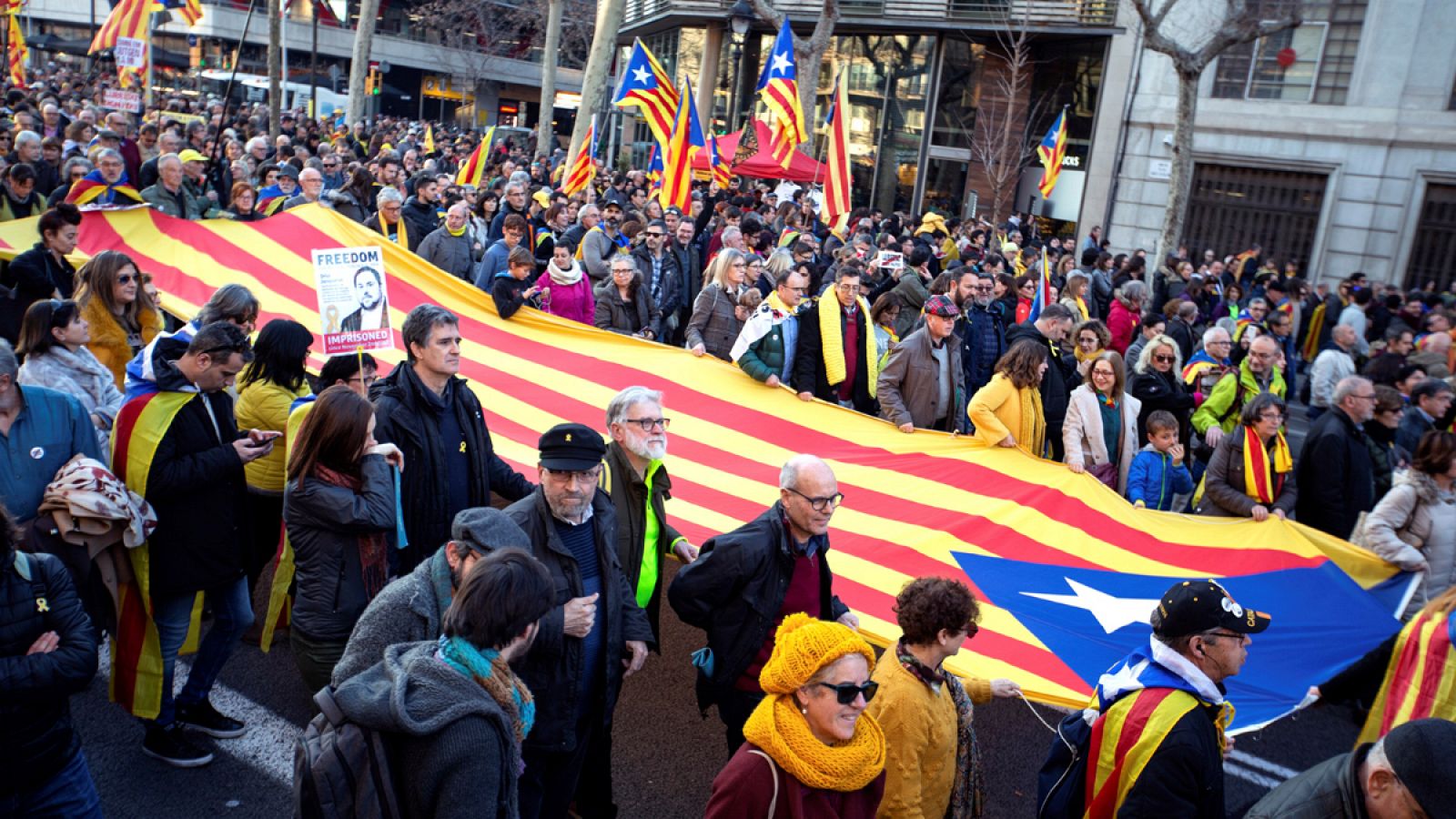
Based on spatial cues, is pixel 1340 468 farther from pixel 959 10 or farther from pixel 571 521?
pixel 959 10

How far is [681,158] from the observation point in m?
13.3

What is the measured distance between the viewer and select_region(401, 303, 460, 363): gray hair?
15.3 ft

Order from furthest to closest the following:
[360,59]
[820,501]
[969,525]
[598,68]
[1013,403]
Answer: [360,59] → [598,68] → [1013,403] → [969,525] → [820,501]

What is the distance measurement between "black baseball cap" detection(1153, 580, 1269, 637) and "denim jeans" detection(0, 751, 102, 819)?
10.9 feet

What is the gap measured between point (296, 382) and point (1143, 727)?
388 cm

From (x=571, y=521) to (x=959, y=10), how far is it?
101 ft

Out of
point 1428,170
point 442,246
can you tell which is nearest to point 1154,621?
point 442,246

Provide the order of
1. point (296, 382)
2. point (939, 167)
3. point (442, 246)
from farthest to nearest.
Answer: point (939, 167) < point (442, 246) < point (296, 382)

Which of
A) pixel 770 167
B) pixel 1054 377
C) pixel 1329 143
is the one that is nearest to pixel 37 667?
pixel 1054 377

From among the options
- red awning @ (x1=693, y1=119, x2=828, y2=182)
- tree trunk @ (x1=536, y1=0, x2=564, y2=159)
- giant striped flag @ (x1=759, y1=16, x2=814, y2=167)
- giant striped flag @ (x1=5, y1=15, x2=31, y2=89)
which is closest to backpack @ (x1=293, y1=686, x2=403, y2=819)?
giant striped flag @ (x1=759, y1=16, x2=814, y2=167)

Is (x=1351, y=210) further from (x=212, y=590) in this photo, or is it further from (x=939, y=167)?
(x=212, y=590)

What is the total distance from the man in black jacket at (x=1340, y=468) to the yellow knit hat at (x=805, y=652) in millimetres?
5113

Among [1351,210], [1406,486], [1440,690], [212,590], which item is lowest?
[212,590]

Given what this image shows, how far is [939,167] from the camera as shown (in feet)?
109
